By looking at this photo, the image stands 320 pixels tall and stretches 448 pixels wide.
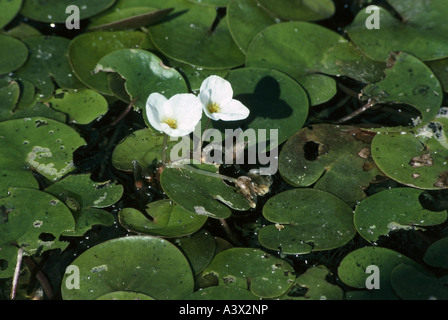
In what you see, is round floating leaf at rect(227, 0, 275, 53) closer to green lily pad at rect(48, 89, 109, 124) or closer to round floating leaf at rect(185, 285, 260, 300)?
green lily pad at rect(48, 89, 109, 124)

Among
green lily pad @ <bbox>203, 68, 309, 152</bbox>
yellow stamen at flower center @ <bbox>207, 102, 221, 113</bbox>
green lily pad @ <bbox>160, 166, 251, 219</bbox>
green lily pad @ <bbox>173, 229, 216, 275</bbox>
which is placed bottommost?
green lily pad @ <bbox>173, 229, 216, 275</bbox>

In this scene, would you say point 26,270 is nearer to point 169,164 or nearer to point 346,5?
point 169,164

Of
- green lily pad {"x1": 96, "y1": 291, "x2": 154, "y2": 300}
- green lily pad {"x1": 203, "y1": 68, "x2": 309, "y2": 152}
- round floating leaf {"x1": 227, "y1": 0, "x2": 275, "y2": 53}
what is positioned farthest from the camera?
round floating leaf {"x1": 227, "y1": 0, "x2": 275, "y2": 53}

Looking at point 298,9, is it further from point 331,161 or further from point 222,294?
point 222,294

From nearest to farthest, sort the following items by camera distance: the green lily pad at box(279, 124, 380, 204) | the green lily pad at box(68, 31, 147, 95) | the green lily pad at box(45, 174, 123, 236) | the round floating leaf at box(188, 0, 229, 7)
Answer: the green lily pad at box(45, 174, 123, 236) → the green lily pad at box(279, 124, 380, 204) → the green lily pad at box(68, 31, 147, 95) → the round floating leaf at box(188, 0, 229, 7)

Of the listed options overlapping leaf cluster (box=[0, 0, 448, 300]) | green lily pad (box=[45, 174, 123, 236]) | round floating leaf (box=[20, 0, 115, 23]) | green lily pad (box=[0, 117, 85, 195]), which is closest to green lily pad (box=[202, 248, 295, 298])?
overlapping leaf cluster (box=[0, 0, 448, 300])

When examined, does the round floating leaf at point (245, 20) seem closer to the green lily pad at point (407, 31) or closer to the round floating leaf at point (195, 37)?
the round floating leaf at point (195, 37)
